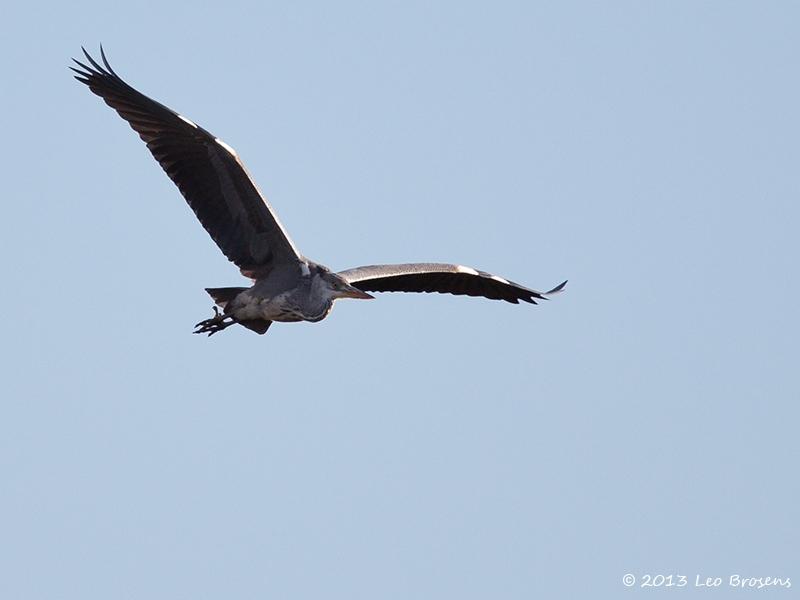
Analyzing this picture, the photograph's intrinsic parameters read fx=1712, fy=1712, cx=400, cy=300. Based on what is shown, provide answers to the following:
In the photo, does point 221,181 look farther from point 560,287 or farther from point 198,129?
point 560,287

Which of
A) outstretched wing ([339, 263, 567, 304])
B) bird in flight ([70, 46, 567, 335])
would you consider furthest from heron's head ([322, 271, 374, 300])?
outstretched wing ([339, 263, 567, 304])

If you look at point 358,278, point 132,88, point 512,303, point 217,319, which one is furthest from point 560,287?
point 132,88

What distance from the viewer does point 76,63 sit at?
15.2 meters

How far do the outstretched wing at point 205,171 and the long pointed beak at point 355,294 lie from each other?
57cm

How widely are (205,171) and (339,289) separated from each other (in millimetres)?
1591

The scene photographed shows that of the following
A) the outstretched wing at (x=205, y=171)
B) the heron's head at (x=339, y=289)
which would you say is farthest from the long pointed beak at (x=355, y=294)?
the outstretched wing at (x=205, y=171)

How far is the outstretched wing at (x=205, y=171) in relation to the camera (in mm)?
15070

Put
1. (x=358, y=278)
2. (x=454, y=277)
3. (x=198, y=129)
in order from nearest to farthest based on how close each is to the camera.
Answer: (x=198, y=129) < (x=358, y=278) < (x=454, y=277)

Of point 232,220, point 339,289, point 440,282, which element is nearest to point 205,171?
point 232,220

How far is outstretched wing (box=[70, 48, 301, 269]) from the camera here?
593 inches

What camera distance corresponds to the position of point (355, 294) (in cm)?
1535

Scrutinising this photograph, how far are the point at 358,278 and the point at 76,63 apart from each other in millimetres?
3284

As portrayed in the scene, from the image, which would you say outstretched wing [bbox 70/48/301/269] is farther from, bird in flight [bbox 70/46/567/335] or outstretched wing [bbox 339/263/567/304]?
outstretched wing [bbox 339/263/567/304]

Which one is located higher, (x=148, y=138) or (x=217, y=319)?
(x=148, y=138)
